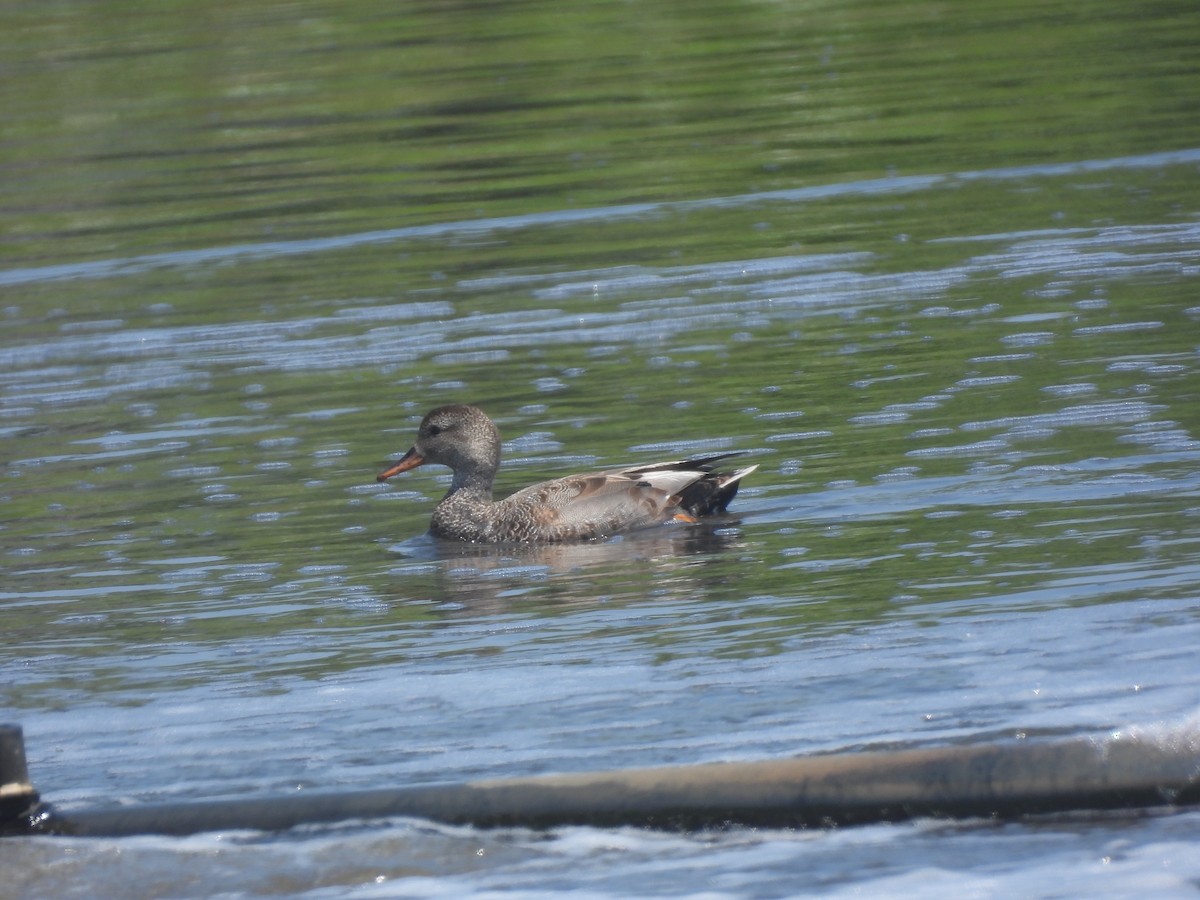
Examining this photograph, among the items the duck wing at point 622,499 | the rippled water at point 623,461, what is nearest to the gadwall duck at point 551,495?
the duck wing at point 622,499

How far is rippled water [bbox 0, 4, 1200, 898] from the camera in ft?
24.7

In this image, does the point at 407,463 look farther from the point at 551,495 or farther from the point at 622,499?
the point at 622,499

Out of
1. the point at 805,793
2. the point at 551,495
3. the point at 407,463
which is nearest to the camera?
the point at 805,793

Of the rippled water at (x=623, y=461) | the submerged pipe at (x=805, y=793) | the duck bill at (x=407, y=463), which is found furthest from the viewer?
the duck bill at (x=407, y=463)

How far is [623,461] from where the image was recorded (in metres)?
12.9

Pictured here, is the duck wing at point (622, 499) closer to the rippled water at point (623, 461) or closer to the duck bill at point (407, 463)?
the rippled water at point (623, 461)

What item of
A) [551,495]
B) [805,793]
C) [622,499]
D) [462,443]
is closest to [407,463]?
[462,443]

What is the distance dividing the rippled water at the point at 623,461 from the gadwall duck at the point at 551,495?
168 millimetres

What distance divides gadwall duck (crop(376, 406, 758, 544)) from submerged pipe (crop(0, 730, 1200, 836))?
472 centimetres

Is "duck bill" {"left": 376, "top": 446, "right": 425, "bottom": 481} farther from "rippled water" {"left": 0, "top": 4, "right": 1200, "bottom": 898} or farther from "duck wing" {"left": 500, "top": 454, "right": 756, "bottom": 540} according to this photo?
"duck wing" {"left": 500, "top": 454, "right": 756, "bottom": 540}

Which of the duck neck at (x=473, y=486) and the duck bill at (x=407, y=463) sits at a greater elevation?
the duck bill at (x=407, y=463)

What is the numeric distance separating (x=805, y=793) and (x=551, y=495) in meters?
5.30

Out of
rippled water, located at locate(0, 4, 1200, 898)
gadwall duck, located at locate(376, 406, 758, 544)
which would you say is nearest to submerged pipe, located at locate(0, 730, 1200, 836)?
rippled water, located at locate(0, 4, 1200, 898)

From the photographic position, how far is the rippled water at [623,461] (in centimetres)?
752
